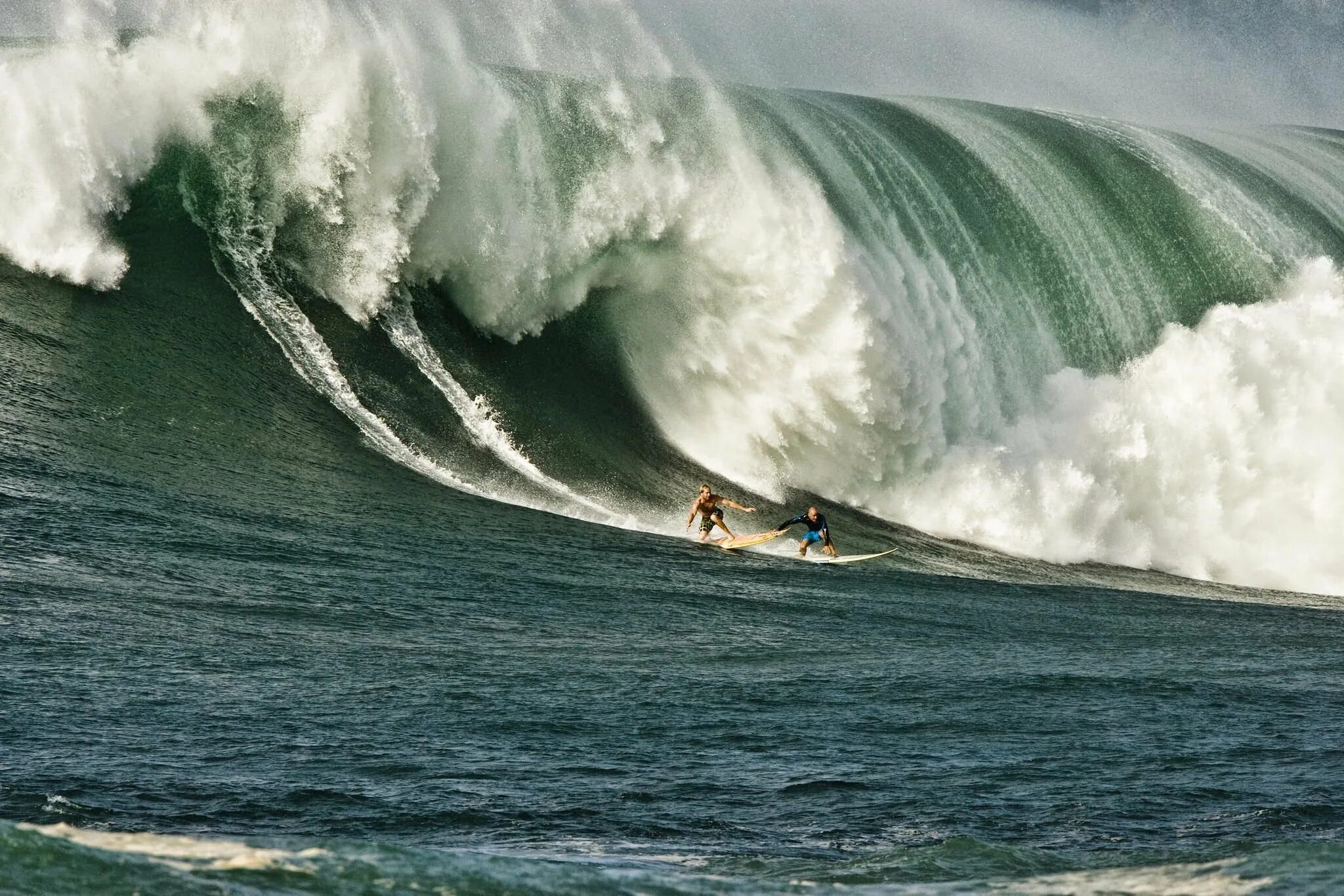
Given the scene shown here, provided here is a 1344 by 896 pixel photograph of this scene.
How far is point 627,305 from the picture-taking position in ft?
53.8

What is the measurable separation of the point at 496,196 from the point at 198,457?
598 cm

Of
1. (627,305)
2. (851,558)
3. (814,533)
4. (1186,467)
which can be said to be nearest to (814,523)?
(814,533)

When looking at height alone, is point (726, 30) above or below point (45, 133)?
above

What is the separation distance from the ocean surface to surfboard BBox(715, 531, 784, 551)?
27cm

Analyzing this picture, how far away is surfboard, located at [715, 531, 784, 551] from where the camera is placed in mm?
12594

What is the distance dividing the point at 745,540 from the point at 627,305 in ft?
14.6

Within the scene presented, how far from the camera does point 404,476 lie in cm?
1245

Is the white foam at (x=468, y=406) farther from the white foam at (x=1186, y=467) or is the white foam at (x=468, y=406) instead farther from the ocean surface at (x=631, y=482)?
the white foam at (x=1186, y=467)

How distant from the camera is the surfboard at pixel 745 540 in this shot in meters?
12.6

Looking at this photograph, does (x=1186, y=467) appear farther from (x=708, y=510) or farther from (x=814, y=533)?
(x=708, y=510)

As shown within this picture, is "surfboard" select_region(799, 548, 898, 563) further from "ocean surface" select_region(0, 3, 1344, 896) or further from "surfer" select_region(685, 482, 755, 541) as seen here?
"surfer" select_region(685, 482, 755, 541)

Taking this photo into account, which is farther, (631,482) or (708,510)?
(631,482)

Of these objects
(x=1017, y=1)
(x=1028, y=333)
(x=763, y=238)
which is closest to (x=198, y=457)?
(x=763, y=238)

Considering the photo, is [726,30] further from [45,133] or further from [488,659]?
[488,659]
